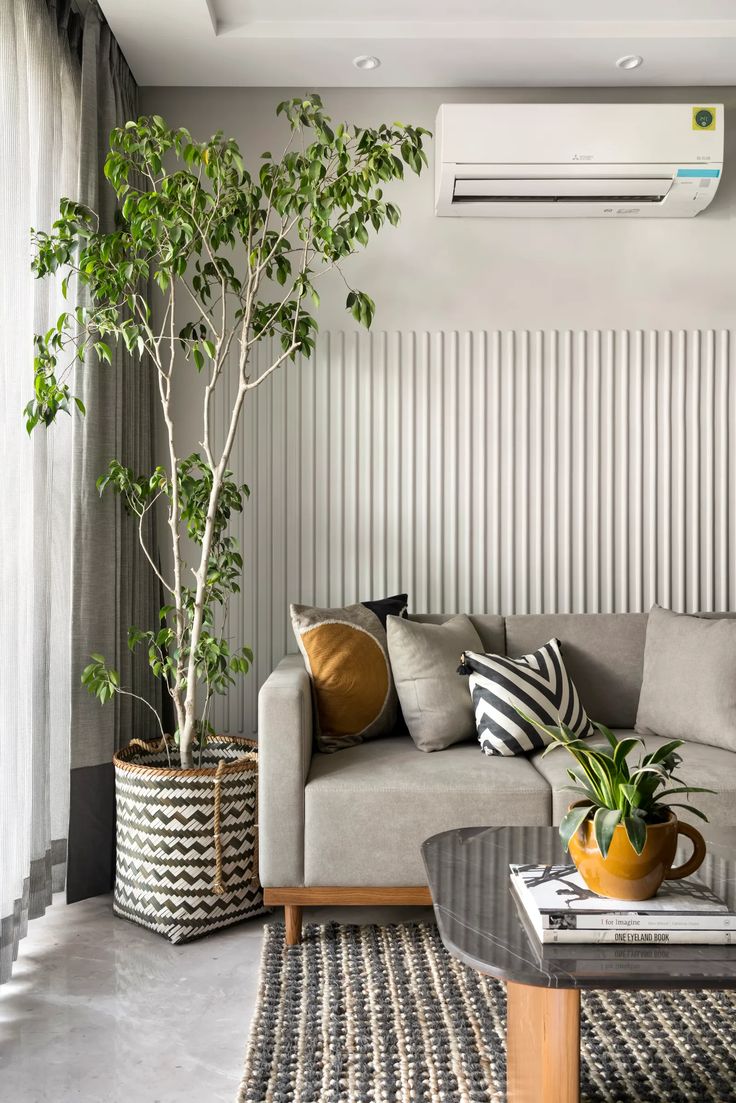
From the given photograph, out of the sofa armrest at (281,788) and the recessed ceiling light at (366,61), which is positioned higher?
the recessed ceiling light at (366,61)

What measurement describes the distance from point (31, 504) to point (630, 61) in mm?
2471

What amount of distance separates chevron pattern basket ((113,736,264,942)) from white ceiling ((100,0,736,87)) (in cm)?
231

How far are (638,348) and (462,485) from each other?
2.72 ft

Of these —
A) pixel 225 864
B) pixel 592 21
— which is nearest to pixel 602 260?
pixel 592 21

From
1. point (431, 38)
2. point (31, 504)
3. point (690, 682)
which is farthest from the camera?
point (431, 38)

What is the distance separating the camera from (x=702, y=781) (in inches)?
92.9

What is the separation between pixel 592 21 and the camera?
2.99m

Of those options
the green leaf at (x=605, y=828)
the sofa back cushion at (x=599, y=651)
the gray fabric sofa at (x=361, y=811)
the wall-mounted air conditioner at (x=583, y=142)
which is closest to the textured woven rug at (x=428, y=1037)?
the gray fabric sofa at (x=361, y=811)

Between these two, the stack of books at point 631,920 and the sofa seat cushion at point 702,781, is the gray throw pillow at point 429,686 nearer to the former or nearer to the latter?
the sofa seat cushion at point 702,781

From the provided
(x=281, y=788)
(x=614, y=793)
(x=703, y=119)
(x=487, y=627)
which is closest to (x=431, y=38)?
(x=703, y=119)

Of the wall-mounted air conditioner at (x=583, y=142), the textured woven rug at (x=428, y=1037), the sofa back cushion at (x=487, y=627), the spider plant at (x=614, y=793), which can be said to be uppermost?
the wall-mounted air conditioner at (x=583, y=142)

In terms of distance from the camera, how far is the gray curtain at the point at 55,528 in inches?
89.9

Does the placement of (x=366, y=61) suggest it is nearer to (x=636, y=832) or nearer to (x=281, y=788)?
(x=281, y=788)

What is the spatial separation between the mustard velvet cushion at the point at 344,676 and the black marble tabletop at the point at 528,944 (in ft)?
2.86
